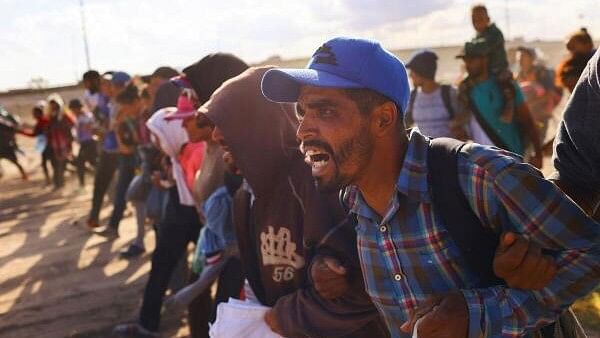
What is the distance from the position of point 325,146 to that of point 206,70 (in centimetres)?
214

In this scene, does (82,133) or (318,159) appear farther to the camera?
(82,133)

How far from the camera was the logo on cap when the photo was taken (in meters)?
1.93

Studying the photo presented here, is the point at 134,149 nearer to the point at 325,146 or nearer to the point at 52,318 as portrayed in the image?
the point at 52,318

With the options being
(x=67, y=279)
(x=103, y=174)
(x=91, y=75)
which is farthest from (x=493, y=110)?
(x=91, y=75)

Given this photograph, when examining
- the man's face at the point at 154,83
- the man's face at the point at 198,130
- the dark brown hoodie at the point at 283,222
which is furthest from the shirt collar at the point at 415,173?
the man's face at the point at 154,83

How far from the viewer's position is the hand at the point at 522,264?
1.59 metres

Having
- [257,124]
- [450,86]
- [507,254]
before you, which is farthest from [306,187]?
[450,86]

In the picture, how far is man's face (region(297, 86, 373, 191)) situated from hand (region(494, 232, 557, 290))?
0.48 metres

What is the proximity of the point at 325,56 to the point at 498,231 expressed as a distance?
69 centimetres

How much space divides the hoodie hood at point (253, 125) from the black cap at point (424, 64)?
10.7 feet

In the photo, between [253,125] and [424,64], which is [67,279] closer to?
[424,64]

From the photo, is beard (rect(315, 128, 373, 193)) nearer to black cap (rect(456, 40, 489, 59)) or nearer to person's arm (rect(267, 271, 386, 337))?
person's arm (rect(267, 271, 386, 337))

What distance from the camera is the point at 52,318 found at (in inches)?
237

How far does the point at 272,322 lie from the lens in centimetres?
256
